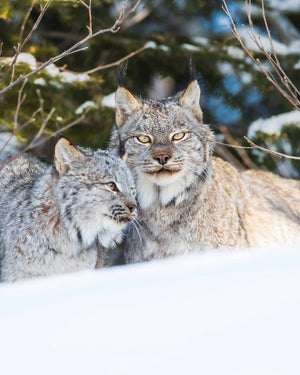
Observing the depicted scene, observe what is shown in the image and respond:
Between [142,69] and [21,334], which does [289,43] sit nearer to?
[142,69]

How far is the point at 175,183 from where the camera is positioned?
4684 mm

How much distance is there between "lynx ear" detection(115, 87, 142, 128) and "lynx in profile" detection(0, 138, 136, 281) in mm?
798

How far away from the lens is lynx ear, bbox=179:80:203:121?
489cm

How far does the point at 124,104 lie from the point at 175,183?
85 centimetres

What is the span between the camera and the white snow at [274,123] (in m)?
6.57

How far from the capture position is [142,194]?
4.75m

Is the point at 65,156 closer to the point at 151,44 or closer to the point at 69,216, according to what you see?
the point at 69,216

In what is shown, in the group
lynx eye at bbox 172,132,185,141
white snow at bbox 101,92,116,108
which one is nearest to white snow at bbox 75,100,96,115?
white snow at bbox 101,92,116,108

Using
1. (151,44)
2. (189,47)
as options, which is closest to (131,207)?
(151,44)

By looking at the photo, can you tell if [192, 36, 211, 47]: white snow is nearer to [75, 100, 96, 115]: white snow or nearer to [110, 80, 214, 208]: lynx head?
[75, 100, 96, 115]: white snow

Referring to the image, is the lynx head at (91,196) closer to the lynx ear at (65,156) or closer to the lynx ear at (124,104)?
the lynx ear at (65,156)

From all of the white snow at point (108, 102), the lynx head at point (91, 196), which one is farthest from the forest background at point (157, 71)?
the lynx head at point (91, 196)

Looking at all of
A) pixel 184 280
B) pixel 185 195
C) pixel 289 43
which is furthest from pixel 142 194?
pixel 289 43

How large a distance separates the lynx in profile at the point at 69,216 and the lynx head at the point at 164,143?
1.27 feet
